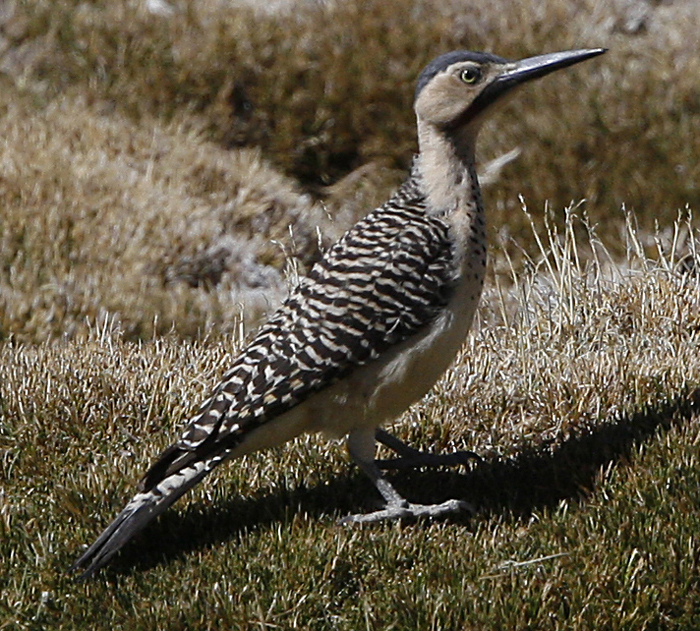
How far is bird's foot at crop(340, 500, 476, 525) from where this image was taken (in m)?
4.82

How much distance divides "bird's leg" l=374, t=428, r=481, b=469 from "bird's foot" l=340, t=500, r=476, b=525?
0.33 meters

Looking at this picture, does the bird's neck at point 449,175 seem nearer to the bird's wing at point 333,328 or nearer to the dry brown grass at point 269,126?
the bird's wing at point 333,328

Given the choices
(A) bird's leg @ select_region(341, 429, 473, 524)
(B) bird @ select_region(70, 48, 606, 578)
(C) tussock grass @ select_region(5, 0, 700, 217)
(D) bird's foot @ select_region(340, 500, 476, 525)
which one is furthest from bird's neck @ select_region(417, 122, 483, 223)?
(C) tussock grass @ select_region(5, 0, 700, 217)

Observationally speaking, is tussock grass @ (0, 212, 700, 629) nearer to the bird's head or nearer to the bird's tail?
the bird's tail

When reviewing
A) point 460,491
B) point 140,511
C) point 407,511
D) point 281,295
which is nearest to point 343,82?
point 281,295

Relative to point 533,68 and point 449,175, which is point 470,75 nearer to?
point 533,68

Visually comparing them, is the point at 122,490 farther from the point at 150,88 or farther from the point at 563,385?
the point at 150,88

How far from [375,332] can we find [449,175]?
0.77 metres

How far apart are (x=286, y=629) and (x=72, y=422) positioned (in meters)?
1.85

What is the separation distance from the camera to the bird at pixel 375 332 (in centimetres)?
473

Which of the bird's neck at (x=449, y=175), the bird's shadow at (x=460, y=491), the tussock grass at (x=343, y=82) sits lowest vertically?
the bird's shadow at (x=460, y=491)

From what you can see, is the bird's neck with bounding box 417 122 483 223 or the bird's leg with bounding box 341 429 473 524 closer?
the bird's leg with bounding box 341 429 473 524

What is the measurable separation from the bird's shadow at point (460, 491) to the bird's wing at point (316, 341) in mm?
242

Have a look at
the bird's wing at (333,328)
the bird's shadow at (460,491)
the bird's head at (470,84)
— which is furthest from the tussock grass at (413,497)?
the bird's head at (470,84)
